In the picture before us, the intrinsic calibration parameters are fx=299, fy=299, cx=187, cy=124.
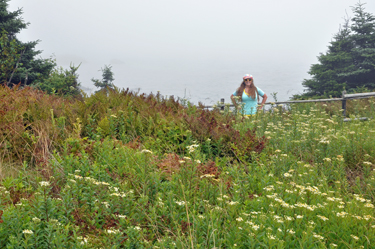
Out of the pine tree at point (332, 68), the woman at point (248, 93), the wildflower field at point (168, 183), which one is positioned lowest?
the wildflower field at point (168, 183)

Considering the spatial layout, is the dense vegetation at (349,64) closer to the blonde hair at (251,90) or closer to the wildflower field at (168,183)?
the blonde hair at (251,90)

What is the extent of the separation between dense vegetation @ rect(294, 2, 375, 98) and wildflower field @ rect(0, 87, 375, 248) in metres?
14.6

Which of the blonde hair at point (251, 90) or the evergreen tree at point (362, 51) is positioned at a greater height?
the evergreen tree at point (362, 51)

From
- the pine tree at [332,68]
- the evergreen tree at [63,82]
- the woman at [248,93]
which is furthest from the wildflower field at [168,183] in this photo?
the pine tree at [332,68]

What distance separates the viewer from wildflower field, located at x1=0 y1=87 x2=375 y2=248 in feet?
7.91

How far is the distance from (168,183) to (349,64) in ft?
68.6

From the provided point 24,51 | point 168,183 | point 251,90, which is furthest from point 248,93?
point 24,51

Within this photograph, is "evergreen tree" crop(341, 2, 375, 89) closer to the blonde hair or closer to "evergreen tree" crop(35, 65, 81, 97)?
the blonde hair

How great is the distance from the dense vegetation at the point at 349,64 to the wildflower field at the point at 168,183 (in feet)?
48.1

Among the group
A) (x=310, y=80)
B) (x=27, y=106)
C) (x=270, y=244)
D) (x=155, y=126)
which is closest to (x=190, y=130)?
(x=155, y=126)

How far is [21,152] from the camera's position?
490 cm

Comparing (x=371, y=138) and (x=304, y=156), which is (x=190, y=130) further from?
(x=371, y=138)

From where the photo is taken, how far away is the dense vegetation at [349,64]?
19.5 meters

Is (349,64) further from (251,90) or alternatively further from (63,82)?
(63,82)
